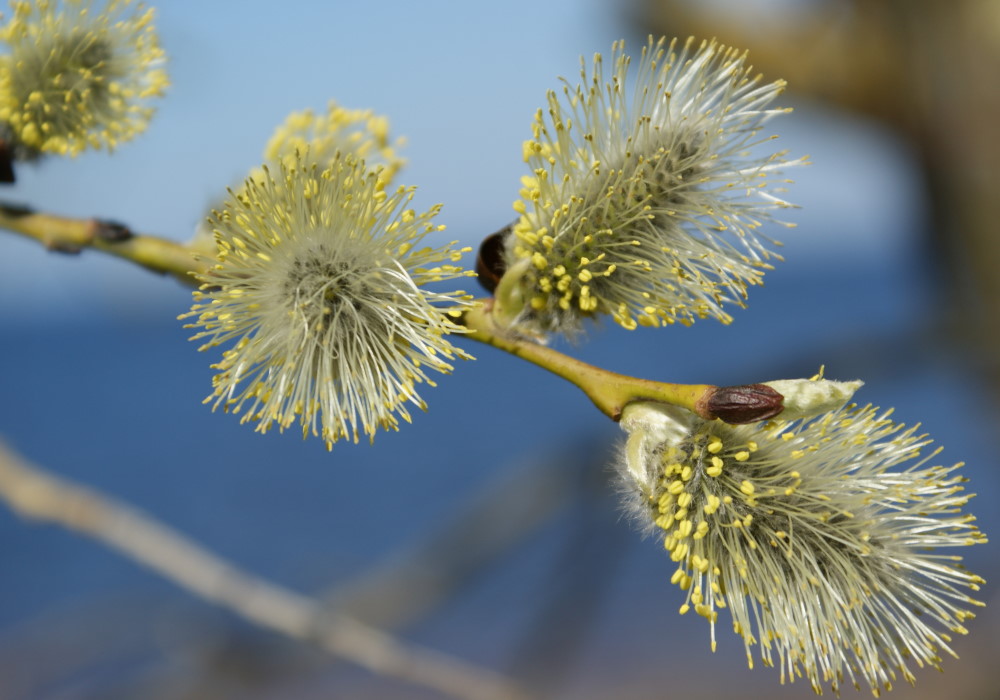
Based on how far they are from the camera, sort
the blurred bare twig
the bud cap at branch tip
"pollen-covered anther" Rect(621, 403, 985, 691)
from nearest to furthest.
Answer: the bud cap at branch tip → "pollen-covered anther" Rect(621, 403, 985, 691) → the blurred bare twig

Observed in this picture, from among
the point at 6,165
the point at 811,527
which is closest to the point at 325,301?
the point at 6,165

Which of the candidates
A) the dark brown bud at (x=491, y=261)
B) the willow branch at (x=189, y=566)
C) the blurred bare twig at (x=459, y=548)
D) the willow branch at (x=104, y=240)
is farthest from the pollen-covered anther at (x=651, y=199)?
the blurred bare twig at (x=459, y=548)

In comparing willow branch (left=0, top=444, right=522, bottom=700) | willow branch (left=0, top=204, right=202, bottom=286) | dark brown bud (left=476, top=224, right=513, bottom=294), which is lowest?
willow branch (left=0, top=444, right=522, bottom=700)

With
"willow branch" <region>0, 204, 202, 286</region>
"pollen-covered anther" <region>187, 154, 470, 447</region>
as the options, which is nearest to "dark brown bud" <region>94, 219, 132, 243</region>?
"willow branch" <region>0, 204, 202, 286</region>

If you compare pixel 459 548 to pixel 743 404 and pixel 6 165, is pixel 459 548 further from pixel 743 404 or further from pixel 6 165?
pixel 743 404

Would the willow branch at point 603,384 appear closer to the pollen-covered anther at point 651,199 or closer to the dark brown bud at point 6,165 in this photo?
the pollen-covered anther at point 651,199

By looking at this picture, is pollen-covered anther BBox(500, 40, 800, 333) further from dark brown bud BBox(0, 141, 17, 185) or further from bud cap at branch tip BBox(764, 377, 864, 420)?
dark brown bud BBox(0, 141, 17, 185)

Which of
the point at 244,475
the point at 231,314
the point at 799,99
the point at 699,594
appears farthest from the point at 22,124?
the point at 244,475
